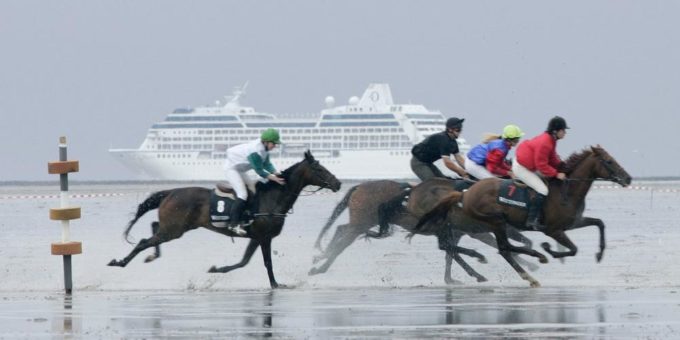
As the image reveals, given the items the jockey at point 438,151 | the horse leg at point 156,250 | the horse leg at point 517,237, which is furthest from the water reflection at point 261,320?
the horse leg at point 517,237

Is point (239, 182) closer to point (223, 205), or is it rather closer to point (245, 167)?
point (245, 167)

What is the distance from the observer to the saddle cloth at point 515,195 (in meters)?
15.3

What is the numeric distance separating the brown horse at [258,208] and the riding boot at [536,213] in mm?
2418

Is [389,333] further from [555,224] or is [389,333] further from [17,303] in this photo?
[555,224]

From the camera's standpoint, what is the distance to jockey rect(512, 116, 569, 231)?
15.2m

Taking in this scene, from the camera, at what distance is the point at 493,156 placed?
16.8 meters

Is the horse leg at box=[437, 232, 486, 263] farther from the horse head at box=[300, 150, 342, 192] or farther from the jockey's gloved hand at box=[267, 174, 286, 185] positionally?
the jockey's gloved hand at box=[267, 174, 286, 185]

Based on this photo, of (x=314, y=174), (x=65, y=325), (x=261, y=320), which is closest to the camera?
(x=65, y=325)

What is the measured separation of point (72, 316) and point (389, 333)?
2.96m

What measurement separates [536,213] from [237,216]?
347cm

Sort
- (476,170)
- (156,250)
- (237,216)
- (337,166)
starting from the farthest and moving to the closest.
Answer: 1. (337,166)
2. (476,170)
3. (156,250)
4. (237,216)

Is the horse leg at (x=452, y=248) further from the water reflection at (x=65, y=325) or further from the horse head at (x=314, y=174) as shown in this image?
the water reflection at (x=65, y=325)

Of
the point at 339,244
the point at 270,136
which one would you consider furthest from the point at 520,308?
the point at 339,244

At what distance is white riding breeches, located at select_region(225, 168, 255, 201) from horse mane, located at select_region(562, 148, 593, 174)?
3.73 m
